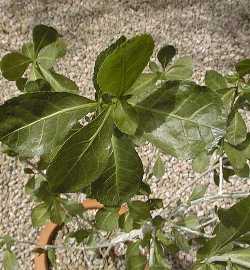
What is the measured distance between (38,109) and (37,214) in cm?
70

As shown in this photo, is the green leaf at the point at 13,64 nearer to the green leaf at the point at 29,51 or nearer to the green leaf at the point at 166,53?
the green leaf at the point at 29,51

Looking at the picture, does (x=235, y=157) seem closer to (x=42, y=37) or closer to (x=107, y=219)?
(x=107, y=219)

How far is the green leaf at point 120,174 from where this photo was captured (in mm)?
739

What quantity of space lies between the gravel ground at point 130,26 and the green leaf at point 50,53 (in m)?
1.39

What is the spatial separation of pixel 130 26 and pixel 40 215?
1.51 m

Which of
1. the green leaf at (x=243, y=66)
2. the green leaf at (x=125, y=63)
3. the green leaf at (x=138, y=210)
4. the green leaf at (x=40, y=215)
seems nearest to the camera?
the green leaf at (x=125, y=63)

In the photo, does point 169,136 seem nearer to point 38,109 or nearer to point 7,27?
point 38,109

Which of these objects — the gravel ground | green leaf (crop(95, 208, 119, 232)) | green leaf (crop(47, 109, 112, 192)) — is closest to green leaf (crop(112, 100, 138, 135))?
green leaf (crop(47, 109, 112, 192))

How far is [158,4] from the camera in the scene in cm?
276

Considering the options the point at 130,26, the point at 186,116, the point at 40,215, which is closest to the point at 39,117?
the point at 186,116

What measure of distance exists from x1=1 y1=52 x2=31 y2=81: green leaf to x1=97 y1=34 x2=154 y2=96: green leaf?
14.3 inches

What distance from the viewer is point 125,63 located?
601 mm

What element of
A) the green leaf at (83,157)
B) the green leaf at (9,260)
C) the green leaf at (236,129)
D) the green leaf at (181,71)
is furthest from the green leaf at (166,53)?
the green leaf at (9,260)

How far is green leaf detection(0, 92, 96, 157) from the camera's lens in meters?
0.71
